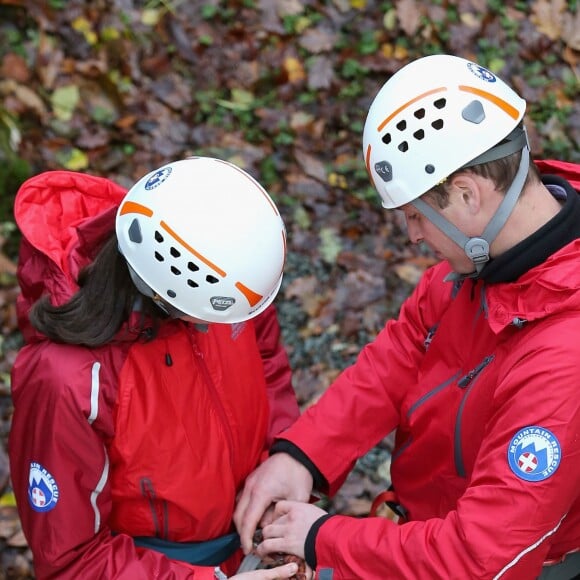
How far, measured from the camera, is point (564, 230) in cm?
246

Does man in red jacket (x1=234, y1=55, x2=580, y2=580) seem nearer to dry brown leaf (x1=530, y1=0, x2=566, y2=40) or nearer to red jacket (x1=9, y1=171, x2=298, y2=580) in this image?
red jacket (x1=9, y1=171, x2=298, y2=580)

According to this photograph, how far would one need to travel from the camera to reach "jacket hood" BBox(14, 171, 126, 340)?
2723mm

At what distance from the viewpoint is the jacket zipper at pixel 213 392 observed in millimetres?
2930

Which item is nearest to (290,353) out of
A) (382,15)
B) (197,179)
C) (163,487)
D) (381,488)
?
(381,488)

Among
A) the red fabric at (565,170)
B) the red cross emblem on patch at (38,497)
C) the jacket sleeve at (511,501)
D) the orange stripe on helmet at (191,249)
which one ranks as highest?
the red fabric at (565,170)

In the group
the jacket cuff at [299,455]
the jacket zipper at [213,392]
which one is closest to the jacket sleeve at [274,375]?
the jacket cuff at [299,455]

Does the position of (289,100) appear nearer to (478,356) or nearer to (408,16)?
(408,16)

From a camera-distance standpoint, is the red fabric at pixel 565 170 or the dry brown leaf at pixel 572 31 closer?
the red fabric at pixel 565 170

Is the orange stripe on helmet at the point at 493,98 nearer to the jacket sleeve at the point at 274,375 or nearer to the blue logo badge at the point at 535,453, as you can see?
the blue logo badge at the point at 535,453

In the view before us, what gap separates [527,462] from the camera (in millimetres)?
2307

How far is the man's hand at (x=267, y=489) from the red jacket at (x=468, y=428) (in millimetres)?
92

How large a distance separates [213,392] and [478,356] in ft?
3.38

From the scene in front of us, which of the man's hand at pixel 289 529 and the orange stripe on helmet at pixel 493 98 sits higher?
the orange stripe on helmet at pixel 493 98

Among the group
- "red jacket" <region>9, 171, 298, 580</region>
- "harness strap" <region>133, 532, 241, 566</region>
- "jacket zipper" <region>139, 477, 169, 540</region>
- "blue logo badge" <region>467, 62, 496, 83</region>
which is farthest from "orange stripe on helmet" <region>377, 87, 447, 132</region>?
"harness strap" <region>133, 532, 241, 566</region>
